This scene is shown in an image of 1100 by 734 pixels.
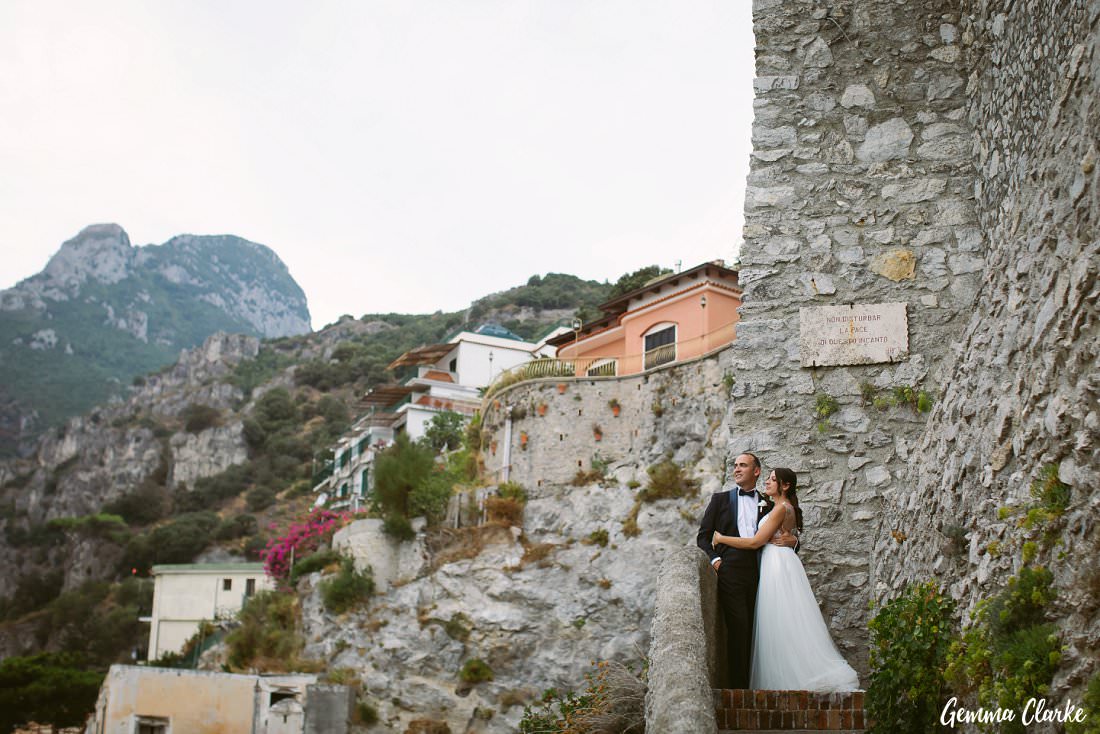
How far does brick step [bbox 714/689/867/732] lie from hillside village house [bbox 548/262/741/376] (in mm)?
25303

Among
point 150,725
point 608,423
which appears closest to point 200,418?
point 150,725

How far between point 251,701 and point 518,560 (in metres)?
7.46

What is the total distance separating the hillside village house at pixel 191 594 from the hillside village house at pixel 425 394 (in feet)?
16.2

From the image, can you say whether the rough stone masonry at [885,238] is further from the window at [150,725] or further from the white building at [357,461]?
the white building at [357,461]

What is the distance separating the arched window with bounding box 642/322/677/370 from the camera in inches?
1271

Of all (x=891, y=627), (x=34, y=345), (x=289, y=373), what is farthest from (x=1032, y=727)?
(x=34, y=345)

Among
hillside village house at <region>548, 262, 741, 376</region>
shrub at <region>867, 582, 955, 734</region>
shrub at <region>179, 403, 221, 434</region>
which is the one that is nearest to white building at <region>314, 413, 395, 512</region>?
hillside village house at <region>548, 262, 741, 376</region>

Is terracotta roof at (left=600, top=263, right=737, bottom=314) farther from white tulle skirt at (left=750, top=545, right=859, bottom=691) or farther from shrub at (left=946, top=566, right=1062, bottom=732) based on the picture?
shrub at (left=946, top=566, right=1062, bottom=732)

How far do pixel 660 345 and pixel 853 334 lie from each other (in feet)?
84.8

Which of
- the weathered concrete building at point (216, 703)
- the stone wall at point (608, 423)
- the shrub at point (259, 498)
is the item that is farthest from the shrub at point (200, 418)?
the weathered concrete building at point (216, 703)

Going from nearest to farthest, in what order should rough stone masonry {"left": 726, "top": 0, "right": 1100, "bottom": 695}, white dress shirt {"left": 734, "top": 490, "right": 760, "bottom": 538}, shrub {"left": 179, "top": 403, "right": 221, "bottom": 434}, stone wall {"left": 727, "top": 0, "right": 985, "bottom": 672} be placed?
1. rough stone masonry {"left": 726, "top": 0, "right": 1100, "bottom": 695}
2. white dress shirt {"left": 734, "top": 490, "right": 760, "bottom": 538}
3. stone wall {"left": 727, "top": 0, "right": 985, "bottom": 672}
4. shrub {"left": 179, "top": 403, "right": 221, "bottom": 434}

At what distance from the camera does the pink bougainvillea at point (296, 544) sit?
118ft

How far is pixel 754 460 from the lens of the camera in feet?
23.2

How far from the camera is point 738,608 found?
667cm
